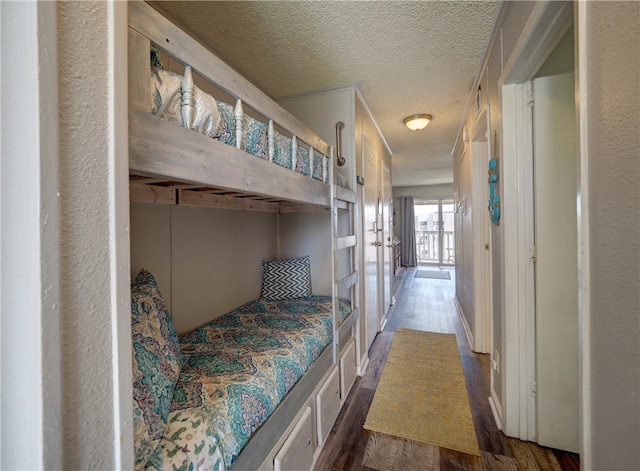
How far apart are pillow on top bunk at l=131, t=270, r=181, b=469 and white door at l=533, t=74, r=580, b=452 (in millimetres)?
1727

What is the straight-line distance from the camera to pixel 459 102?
2.69 m

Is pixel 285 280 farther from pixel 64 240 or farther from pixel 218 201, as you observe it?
pixel 64 240

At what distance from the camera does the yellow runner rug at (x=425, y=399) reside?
1.62 meters

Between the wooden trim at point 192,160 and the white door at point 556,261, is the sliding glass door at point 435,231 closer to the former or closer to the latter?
the white door at point 556,261

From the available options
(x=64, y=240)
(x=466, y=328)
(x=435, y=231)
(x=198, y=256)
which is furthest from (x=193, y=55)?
(x=435, y=231)

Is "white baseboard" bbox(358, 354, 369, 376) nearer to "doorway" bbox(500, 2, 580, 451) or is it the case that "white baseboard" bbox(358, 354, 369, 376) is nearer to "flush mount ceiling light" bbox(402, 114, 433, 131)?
"doorway" bbox(500, 2, 580, 451)

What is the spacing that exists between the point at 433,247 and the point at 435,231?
50 cm

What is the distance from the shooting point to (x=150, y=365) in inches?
32.9

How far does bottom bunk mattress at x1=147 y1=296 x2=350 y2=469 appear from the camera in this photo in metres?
0.76

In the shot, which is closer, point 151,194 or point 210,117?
point 210,117

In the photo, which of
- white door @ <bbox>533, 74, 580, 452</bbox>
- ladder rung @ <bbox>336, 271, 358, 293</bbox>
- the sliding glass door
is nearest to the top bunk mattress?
ladder rung @ <bbox>336, 271, 358, 293</bbox>

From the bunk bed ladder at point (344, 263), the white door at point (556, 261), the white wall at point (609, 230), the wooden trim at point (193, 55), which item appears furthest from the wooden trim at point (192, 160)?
the white door at point (556, 261)

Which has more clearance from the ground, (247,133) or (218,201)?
(247,133)

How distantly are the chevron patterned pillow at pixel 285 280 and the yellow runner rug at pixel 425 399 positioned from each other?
0.98 meters
